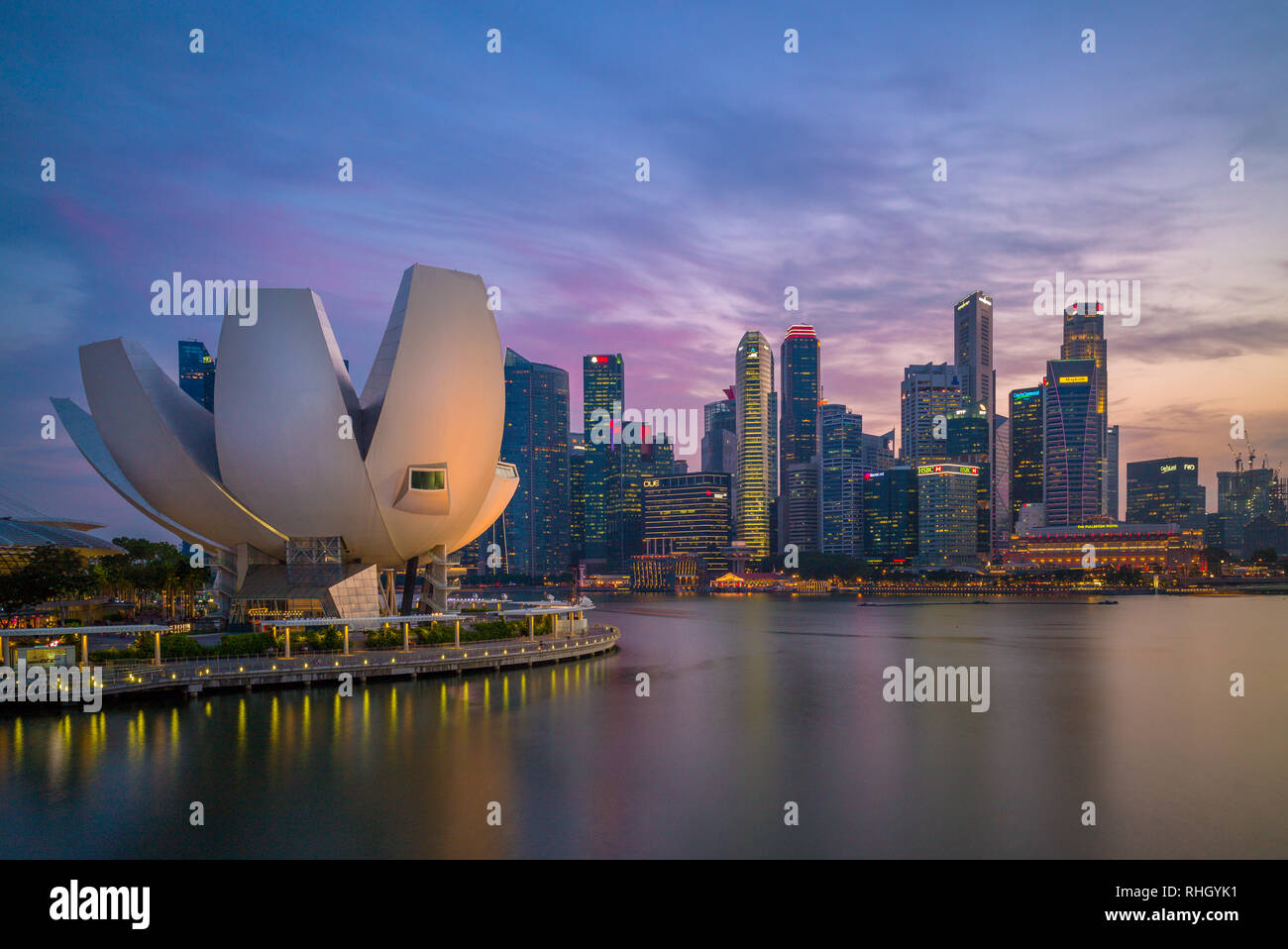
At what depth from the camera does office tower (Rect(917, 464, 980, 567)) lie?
178 meters

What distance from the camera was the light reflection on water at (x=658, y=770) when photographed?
15523 millimetres

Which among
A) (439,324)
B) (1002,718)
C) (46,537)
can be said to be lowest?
(1002,718)

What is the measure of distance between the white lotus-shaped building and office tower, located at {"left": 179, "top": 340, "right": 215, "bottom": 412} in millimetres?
82779

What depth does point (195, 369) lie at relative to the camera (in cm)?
12031

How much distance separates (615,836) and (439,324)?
23.6 m

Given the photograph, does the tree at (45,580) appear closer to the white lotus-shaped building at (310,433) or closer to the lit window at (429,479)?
the white lotus-shaped building at (310,433)

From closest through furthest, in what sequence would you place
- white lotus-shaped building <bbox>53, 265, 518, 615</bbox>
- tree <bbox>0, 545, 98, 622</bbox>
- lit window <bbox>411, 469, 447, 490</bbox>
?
white lotus-shaped building <bbox>53, 265, 518, 615</bbox>, lit window <bbox>411, 469, 447, 490</bbox>, tree <bbox>0, 545, 98, 622</bbox>

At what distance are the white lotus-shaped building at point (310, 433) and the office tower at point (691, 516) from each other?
151630mm

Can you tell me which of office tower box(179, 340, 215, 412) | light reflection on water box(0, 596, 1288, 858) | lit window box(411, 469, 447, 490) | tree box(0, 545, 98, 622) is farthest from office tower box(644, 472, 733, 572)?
light reflection on water box(0, 596, 1288, 858)

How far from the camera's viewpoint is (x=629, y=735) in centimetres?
2414

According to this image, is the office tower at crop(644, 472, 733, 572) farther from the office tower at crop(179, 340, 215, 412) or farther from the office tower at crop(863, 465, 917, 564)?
the office tower at crop(179, 340, 215, 412)

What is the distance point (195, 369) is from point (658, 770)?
11963 cm
